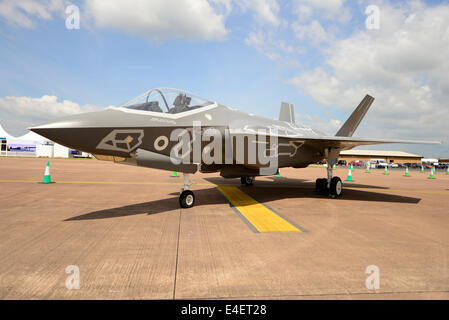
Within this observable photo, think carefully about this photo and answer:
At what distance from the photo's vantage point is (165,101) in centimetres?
576

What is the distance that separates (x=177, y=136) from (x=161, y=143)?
411 millimetres

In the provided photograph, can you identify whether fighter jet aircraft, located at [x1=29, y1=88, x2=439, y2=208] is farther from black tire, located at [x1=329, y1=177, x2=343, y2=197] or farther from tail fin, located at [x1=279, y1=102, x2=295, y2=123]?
tail fin, located at [x1=279, y1=102, x2=295, y2=123]

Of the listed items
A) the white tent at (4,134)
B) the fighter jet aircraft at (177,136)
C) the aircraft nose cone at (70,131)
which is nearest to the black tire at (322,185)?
the fighter jet aircraft at (177,136)

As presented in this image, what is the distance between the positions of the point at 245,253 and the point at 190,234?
3.77 ft

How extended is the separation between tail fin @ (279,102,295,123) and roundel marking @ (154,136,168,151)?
395 inches

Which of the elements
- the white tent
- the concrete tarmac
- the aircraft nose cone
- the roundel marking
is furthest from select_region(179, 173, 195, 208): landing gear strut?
the white tent

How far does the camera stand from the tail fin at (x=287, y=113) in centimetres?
1417

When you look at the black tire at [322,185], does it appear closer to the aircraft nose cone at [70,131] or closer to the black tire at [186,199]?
the black tire at [186,199]

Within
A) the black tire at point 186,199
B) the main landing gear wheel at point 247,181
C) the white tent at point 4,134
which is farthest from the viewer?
the white tent at point 4,134

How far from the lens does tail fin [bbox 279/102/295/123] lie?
14.2 m

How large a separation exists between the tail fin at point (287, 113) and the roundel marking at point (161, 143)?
10026 mm

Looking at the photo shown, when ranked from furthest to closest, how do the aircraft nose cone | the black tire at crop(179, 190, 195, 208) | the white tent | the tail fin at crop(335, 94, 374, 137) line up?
the white tent
the tail fin at crop(335, 94, 374, 137)
the black tire at crop(179, 190, 195, 208)
the aircraft nose cone
